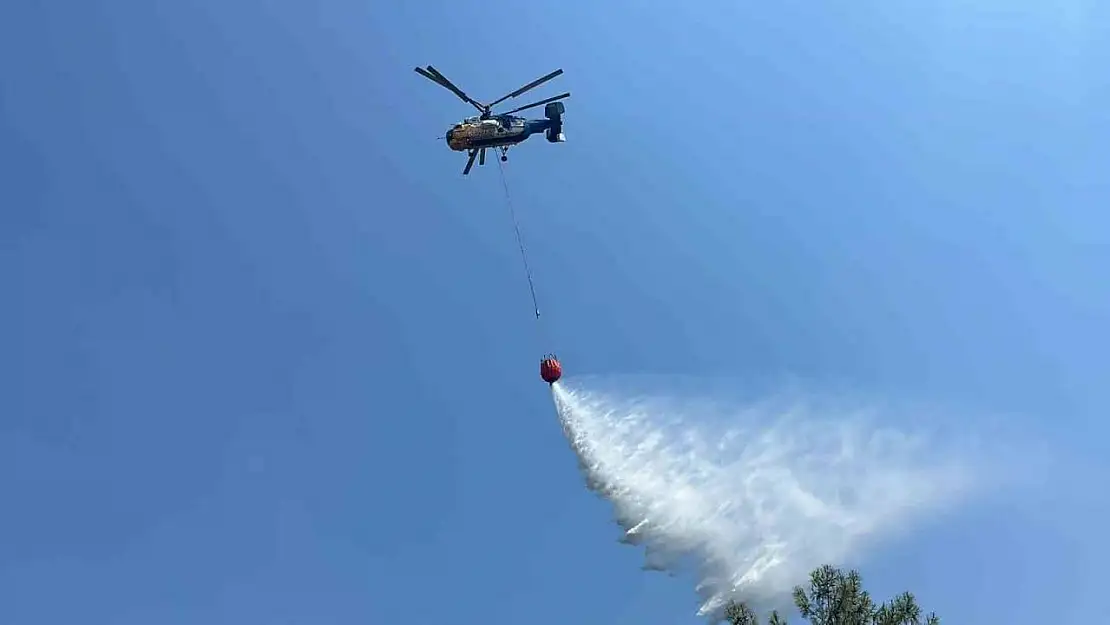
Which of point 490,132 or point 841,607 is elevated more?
point 490,132

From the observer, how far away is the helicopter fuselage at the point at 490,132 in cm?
4991

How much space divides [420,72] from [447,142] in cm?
618

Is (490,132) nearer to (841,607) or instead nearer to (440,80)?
(440,80)

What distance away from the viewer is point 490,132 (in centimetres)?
5038

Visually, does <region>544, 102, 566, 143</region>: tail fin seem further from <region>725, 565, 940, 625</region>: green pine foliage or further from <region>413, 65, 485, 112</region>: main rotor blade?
<region>725, 565, 940, 625</region>: green pine foliage

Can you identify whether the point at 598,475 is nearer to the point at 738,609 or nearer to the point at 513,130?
the point at 738,609

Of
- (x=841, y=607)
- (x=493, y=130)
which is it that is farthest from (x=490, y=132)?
(x=841, y=607)

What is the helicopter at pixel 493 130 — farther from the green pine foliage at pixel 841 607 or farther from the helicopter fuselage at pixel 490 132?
the green pine foliage at pixel 841 607

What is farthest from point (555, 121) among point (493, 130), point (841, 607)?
point (841, 607)

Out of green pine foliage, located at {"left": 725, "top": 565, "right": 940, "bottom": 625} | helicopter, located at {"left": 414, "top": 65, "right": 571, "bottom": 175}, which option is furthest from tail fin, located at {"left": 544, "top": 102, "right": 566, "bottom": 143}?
green pine foliage, located at {"left": 725, "top": 565, "right": 940, "bottom": 625}

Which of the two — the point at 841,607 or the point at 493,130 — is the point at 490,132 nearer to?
the point at 493,130

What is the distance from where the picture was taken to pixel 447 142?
165 feet

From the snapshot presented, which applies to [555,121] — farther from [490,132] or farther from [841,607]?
[841,607]

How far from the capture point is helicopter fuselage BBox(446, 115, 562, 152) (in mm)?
49906
